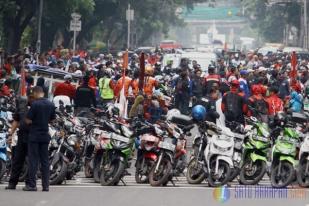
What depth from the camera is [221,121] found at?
77.5 feet

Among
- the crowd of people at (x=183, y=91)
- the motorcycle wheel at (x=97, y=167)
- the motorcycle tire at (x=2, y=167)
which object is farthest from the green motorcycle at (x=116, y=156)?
the crowd of people at (x=183, y=91)

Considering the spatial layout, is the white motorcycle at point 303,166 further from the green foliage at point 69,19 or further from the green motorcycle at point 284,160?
the green foliage at point 69,19

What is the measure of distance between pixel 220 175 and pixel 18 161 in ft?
10.2

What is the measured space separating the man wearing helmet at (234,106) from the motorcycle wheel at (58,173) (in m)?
5.06

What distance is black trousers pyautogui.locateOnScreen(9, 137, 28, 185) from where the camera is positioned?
62.9 ft

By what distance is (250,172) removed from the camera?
20062 millimetres

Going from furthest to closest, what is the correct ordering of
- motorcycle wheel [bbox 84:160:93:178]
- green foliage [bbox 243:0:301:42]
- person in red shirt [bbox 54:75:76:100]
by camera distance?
1. green foliage [bbox 243:0:301:42]
2. person in red shirt [bbox 54:75:76:100]
3. motorcycle wheel [bbox 84:160:93:178]

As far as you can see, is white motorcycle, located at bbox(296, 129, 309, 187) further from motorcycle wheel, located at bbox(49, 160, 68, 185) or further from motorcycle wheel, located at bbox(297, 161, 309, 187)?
motorcycle wheel, located at bbox(49, 160, 68, 185)

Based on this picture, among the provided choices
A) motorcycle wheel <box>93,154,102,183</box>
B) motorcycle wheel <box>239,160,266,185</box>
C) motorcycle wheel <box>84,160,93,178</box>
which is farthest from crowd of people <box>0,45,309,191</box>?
motorcycle wheel <box>93,154,102,183</box>

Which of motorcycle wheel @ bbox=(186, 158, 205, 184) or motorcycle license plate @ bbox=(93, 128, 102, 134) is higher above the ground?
motorcycle license plate @ bbox=(93, 128, 102, 134)

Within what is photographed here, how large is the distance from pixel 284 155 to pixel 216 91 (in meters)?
6.77

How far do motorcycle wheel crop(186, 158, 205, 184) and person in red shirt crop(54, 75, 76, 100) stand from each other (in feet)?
25.9

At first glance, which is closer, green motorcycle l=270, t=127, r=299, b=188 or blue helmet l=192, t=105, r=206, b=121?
green motorcycle l=270, t=127, r=299, b=188

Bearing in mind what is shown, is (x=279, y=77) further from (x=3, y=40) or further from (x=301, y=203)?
(x=3, y=40)
